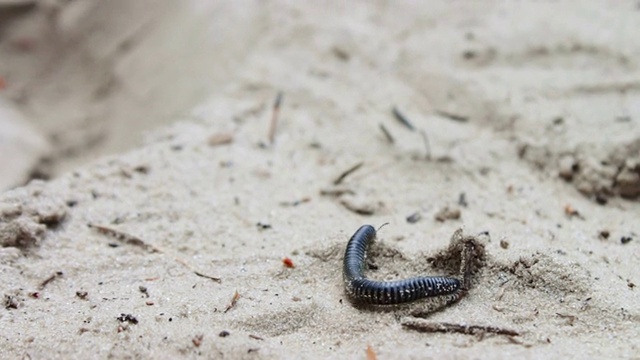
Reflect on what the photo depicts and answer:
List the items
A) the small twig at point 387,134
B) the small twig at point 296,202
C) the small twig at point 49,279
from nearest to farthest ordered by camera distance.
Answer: the small twig at point 49,279
the small twig at point 296,202
the small twig at point 387,134

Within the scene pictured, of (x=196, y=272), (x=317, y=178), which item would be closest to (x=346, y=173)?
(x=317, y=178)

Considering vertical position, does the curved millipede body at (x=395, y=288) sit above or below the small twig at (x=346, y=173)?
above

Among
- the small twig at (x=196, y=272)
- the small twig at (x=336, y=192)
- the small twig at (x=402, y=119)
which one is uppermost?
the small twig at (x=402, y=119)

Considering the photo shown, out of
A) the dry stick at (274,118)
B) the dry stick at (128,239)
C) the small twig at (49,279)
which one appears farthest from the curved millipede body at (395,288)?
the dry stick at (274,118)

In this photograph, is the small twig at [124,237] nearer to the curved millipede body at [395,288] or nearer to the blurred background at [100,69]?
the curved millipede body at [395,288]

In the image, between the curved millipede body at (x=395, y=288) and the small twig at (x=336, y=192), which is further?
the small twig at (x=336, y=192)

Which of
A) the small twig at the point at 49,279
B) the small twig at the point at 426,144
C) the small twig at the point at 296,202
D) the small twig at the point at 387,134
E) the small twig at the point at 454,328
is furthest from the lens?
the small twig at the point at 387,134

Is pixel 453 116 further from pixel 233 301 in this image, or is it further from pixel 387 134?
pixel 233 301
